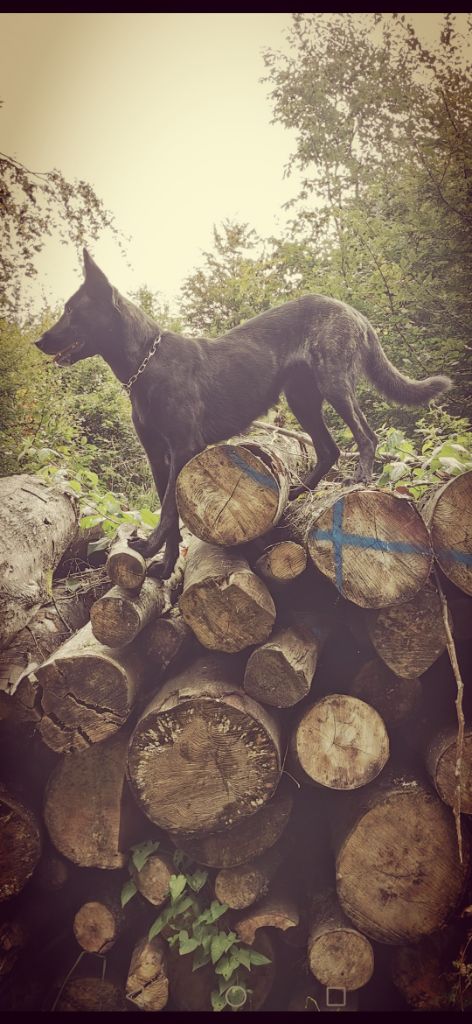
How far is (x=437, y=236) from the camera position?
269 inches

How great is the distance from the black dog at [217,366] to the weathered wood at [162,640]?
79 centimetres

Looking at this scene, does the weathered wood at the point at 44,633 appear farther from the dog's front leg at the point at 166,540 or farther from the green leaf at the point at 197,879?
the green leaf at the point at 197,879

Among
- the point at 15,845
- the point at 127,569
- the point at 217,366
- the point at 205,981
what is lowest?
the point at 205,981

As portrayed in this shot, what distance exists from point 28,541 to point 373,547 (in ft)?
6.60

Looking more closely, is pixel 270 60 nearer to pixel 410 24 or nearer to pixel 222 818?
pixel 410 24

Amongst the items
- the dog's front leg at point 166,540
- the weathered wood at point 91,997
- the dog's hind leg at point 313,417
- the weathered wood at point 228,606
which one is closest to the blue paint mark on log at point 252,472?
the weathered wood at point 228,606

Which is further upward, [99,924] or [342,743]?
[342,743]

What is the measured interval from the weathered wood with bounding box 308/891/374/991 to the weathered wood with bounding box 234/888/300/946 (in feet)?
0.41

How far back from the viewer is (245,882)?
2.30 metres

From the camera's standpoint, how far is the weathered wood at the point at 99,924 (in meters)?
2.32

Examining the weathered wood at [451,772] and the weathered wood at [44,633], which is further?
the weathered wood at [44,633]

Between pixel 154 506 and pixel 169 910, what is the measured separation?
5347mm

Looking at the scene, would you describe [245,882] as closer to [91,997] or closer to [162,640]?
[91,997]

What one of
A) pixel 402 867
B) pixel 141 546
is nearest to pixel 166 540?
pixel 141 546
